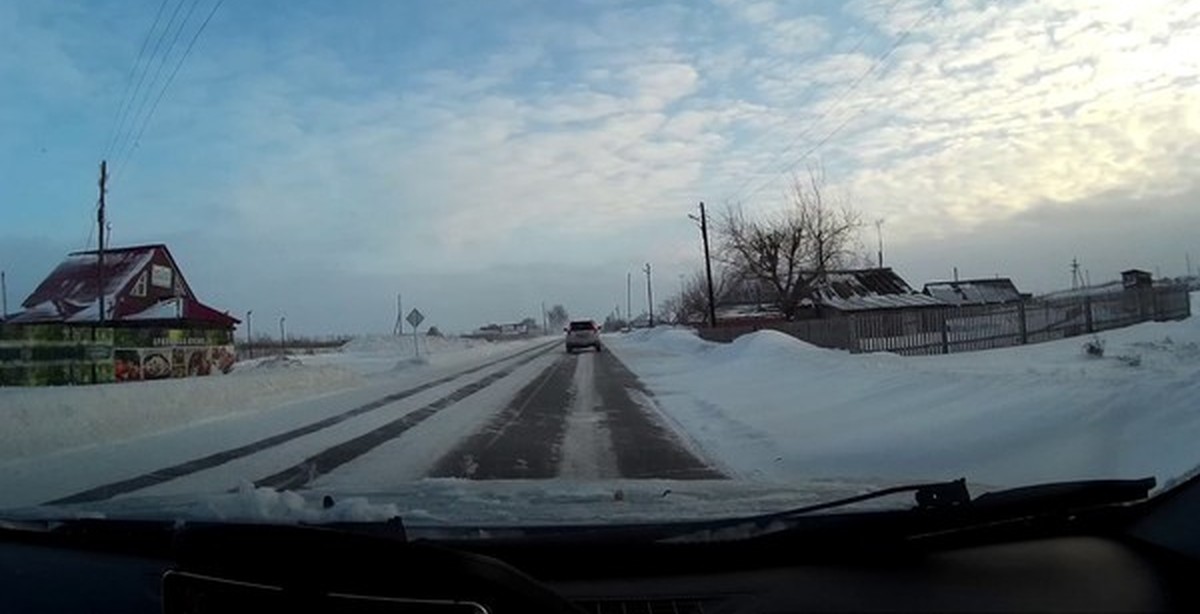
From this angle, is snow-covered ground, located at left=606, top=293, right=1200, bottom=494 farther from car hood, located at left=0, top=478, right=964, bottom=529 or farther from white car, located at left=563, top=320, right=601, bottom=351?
white car, located at left=563, top=320, right=601, bottom=351

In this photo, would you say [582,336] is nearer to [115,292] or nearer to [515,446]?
[115,292]

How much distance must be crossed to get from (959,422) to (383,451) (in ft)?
21.0

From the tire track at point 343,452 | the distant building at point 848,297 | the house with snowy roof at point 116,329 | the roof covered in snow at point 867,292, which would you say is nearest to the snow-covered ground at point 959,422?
the tire track at point 343,452

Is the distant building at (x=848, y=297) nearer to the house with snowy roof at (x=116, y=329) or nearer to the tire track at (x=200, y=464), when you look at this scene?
the house with snowy roof at (x=116, y=329)

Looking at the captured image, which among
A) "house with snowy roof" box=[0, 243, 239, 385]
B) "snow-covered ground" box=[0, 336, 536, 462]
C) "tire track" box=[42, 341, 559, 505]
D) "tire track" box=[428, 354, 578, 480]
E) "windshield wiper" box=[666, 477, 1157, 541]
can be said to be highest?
"house with snowy roof" box=[0, 243, 239, 385]

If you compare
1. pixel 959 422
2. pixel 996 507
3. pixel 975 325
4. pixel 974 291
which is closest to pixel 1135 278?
pixel 975 325

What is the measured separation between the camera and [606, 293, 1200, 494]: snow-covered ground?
632 centimetres

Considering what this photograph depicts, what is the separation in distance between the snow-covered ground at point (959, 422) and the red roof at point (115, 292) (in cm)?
3177

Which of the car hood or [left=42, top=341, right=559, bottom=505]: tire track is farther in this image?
[left=42, top=341, right=559, bottom=505]: tire track

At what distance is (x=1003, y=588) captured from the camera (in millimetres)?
2365

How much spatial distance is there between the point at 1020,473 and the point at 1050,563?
184 inches

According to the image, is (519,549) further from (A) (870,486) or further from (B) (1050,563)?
(A) (870,486)

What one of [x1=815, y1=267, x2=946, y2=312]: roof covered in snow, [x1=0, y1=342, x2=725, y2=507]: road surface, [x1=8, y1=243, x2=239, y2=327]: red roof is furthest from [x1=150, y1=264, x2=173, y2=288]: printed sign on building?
[x1=815, y1=267, x2=946, y2=312]: roof covered in snow

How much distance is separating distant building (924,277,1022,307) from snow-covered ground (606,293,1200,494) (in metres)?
54.8
